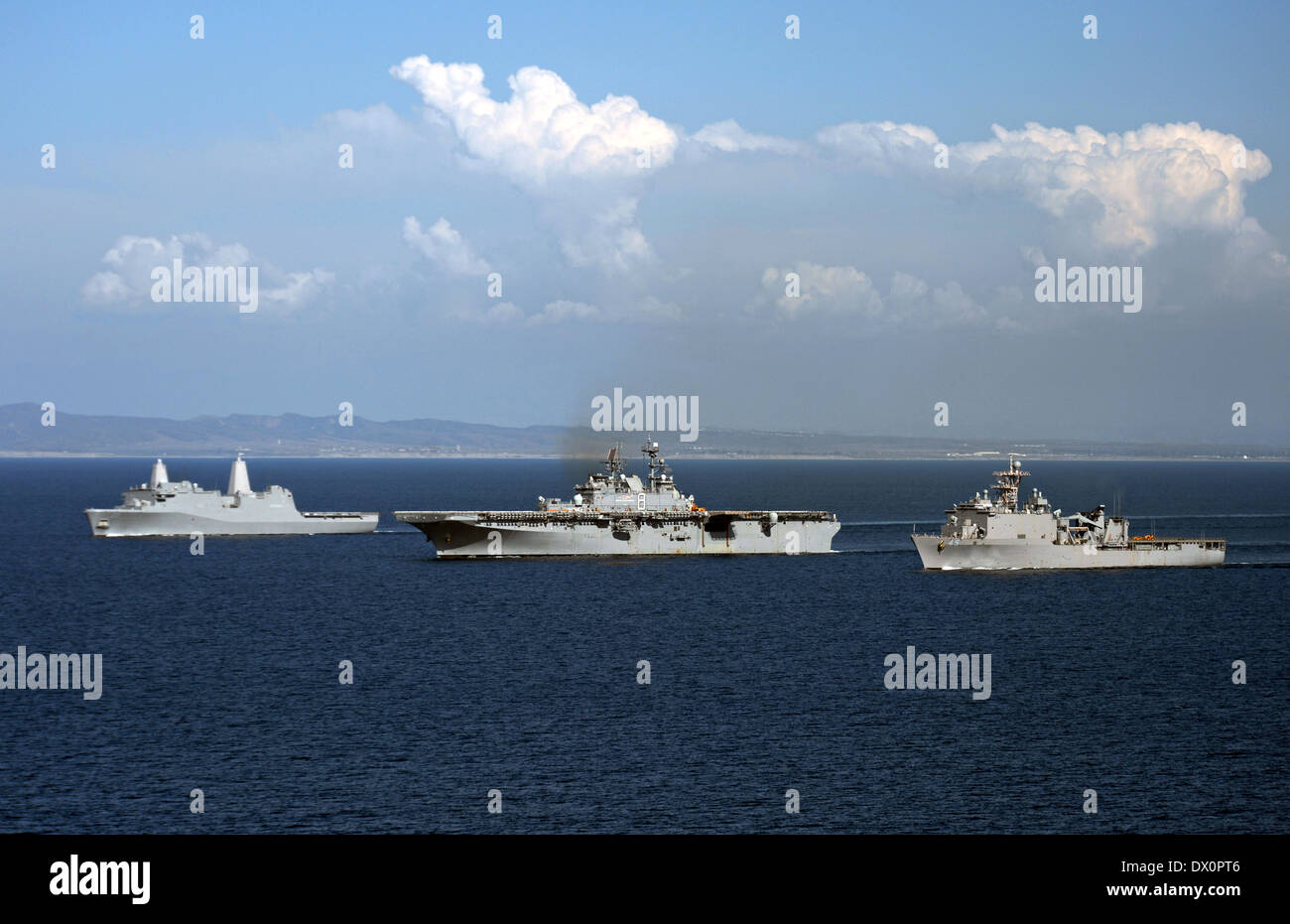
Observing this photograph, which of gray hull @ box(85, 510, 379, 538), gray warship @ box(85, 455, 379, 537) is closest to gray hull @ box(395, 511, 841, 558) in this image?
gray hull @ box(85, 510, 379, 538)

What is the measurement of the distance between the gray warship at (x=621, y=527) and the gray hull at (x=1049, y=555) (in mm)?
14194

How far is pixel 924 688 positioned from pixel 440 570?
4812 cm

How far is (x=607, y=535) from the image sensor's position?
98250 millimetres

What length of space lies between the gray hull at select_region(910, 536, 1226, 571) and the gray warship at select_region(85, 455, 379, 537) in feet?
189

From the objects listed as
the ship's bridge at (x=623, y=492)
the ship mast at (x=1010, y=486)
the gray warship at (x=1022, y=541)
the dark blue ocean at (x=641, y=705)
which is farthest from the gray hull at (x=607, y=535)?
the ship mast at (x=1010, y=486)

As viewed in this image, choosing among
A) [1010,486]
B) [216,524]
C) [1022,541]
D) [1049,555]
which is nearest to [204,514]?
[216,524]

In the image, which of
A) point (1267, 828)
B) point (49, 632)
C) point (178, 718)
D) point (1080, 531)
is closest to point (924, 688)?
point (1267, 828)

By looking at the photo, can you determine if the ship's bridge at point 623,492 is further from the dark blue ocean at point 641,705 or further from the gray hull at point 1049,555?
the gray hull at point 1049,555

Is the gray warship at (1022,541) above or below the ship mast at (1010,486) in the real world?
below

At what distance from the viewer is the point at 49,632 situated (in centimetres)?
6391

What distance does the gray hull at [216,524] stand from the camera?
116 meters

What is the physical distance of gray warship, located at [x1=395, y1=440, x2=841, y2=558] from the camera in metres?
97.4

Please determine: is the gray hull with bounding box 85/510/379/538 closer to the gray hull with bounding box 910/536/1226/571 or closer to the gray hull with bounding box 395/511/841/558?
the gray hull with bounding box 395/511/841/558
